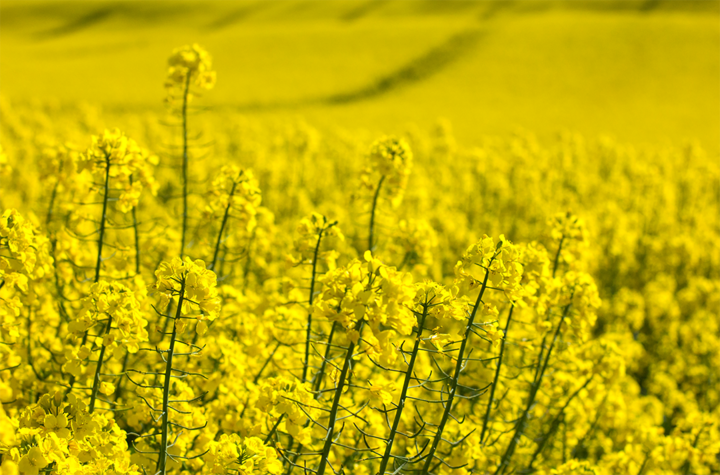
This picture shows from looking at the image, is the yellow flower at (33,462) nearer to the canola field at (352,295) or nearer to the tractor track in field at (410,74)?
the canola field at (352,295)

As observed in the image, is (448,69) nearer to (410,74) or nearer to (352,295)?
(410,74)

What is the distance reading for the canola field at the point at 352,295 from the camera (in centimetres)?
236

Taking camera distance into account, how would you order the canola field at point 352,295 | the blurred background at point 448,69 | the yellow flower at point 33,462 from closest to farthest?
the yellow flower at point 33,462 → the canola field at point 352,295 → the blurred background at point 448,69

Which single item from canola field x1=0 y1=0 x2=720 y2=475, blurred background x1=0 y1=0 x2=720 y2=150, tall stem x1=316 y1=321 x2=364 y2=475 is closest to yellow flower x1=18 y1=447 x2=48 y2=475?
canola field x1=0 y1=0 x2=720 y2=475

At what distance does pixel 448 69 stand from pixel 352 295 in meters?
35.6

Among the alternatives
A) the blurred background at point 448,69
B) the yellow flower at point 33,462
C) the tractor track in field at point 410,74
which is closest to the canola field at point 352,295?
the yellow flower at point 33,462

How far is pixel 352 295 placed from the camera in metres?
2.01

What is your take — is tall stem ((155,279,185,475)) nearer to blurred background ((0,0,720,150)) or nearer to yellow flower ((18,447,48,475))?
yellow flower ((18,447,48,475))

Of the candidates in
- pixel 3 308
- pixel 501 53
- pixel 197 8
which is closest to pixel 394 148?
pixel 3 308

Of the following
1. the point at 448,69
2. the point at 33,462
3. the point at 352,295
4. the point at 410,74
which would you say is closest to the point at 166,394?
the point at 33,462

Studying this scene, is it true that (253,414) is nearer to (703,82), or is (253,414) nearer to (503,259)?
(503,259)

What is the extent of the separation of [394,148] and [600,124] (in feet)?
80.9

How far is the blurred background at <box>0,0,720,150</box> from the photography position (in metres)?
26.1

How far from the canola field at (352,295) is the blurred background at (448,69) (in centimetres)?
98
